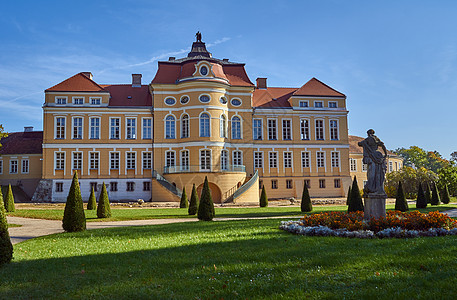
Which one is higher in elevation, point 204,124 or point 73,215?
point 204,124

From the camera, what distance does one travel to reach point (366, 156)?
41.2ft

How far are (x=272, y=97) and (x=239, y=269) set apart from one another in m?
38.2

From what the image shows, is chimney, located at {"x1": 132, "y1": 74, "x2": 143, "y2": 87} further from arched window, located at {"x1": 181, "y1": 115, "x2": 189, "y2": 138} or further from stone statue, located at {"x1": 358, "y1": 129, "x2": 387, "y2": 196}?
stone statue, located at {"x1": 358, "y1": 129, "x2": 387, "y2": 196}

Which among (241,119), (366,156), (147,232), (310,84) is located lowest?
(147,232)

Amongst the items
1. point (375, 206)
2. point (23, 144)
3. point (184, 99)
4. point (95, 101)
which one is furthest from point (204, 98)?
point (375, 206)

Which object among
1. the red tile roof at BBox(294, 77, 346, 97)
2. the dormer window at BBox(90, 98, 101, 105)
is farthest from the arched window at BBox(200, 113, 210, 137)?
the red tile roof at BBox(294, 77, 346, 97)

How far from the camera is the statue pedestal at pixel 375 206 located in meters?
12.0

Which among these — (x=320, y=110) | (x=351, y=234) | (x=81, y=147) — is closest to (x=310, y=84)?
(x=320, y=110)

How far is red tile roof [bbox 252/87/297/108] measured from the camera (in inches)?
1673

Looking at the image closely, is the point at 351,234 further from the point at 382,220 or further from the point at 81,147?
the point at 81,147

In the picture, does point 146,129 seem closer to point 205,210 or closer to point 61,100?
point 61,100

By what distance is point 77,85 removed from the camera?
3919 cm

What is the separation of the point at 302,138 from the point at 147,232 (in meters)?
31.8

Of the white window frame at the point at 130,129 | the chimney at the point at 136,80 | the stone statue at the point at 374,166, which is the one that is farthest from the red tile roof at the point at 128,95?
the stone statue at the point at 374,166
